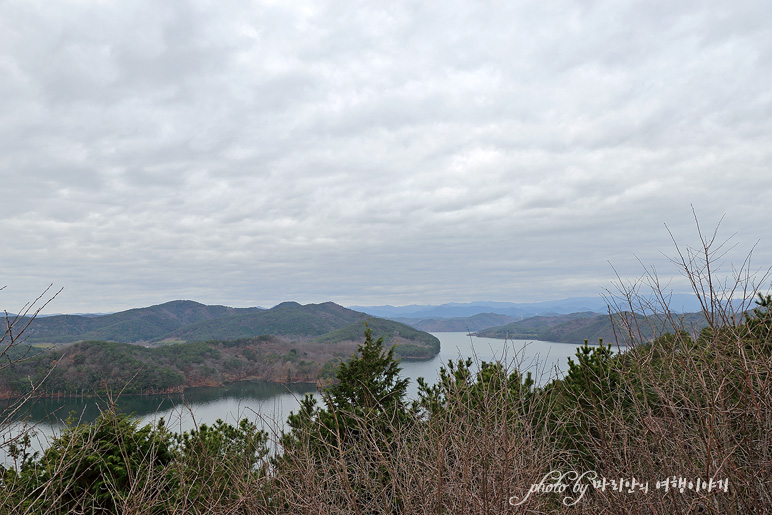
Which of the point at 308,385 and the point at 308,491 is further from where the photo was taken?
the point at 308,385

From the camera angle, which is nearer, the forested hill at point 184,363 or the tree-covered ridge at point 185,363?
the forested hill at point 184,363

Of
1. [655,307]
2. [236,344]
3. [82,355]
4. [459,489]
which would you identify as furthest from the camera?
[236,344]

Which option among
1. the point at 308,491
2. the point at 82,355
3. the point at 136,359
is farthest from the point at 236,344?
the point at 308,491

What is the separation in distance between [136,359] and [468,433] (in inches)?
4173

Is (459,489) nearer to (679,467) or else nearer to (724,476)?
(679,467)

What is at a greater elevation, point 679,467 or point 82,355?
point 679,467

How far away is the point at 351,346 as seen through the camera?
5349 inches

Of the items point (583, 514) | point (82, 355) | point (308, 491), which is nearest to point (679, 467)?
point (583, 514)

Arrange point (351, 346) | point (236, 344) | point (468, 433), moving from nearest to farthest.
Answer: point (468, 433) < point (236, 344) < point (351, 346)

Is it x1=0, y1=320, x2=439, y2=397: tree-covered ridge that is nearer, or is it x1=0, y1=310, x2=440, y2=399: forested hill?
x1=0, y1=310, x2=440, y2=399: forested hill

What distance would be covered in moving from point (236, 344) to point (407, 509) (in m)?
132

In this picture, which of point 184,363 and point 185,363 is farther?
point 185,363

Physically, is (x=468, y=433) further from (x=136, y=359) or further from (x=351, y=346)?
(x=351, y=346)


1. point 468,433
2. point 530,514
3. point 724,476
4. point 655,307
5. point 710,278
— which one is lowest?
point 530,514
